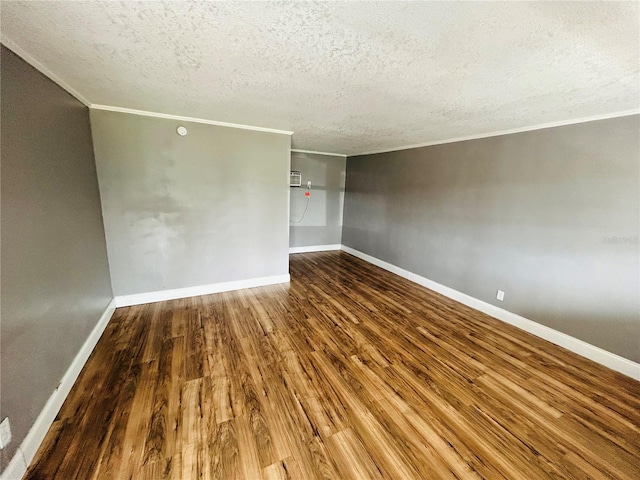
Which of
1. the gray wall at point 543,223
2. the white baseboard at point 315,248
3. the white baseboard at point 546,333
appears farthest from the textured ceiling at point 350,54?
the white baseboard at point 315,248

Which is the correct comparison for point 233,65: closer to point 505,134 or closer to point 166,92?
point 166,92

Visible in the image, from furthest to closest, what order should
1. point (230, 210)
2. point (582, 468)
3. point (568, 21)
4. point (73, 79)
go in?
point (230, 210) < point (73, 79) < point (582, 468) < point (568, 21)

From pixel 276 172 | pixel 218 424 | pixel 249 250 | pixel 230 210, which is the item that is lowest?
pixel 218 424

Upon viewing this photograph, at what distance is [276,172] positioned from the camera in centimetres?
369

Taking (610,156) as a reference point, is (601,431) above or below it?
below

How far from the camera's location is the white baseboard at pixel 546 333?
7.26ft

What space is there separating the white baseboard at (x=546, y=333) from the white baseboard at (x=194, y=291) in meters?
2.42

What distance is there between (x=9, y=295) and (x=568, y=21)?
299 centimetres

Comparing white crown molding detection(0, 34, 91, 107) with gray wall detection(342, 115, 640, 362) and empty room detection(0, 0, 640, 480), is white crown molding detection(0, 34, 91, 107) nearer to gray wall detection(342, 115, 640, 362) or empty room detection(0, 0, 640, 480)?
empty room detection(0, 0, 640, 480)

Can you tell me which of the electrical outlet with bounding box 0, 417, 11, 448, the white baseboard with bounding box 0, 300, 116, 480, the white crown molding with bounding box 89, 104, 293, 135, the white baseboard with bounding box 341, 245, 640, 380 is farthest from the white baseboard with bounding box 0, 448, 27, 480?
the white baseboard with bounding box 341, 245, 640, 380

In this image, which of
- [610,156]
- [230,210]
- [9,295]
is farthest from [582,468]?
[230,210]

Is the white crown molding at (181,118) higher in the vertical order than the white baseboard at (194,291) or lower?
higher

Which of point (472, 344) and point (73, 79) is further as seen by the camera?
point (472, 344)

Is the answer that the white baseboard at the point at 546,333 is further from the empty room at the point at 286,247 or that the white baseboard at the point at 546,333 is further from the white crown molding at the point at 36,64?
the white crown molding at the point at 36,64
